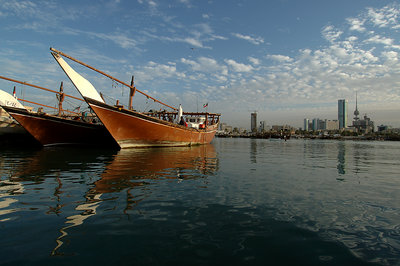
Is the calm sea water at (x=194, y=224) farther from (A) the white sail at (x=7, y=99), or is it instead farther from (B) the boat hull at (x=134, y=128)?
(A) the white sail at (x=7, y=99)

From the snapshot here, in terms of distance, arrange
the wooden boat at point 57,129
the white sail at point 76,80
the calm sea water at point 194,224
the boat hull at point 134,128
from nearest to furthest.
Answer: the calm sea water at point 194,224
the white sail at point 76,80
the boat hull at point 134,128
the wooden boat at point 57,129

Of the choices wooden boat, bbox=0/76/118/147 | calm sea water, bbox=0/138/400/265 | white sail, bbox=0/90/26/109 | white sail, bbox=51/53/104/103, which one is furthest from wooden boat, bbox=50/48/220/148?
white sail, bbox=0/90/26/109

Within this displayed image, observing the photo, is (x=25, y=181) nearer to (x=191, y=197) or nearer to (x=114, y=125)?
(x=191, y=197)

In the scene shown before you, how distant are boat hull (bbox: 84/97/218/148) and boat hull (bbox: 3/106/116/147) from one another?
497 centimetres

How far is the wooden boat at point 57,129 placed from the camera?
19.3 m

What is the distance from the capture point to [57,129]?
2128 centimetres

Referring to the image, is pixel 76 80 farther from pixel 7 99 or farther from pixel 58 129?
pixel 7 99

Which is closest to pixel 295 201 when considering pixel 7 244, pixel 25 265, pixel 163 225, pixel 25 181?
pixel 163 225

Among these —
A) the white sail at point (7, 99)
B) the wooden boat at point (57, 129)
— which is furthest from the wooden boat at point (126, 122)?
the white sail at point (7, 99)

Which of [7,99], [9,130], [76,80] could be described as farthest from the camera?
[7,99]

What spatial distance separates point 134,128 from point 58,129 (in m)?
8.88

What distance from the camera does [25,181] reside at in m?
6.62

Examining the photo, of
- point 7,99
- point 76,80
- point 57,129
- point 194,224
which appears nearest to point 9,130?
point 7,99

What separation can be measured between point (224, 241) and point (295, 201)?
2.88 metres
